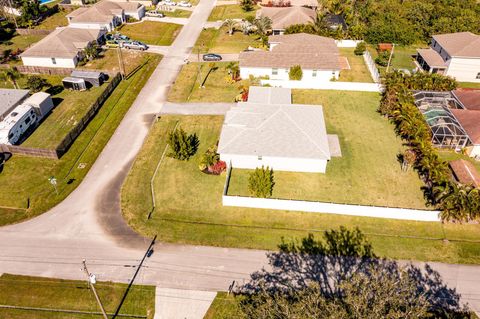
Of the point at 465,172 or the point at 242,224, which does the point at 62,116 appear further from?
the point at 465,172

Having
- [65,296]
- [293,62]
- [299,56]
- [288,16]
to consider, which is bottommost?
[65,296]

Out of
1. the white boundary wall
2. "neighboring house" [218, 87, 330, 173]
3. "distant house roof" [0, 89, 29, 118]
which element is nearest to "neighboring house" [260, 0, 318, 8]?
"neighboring house" [218, 87, 330, 173]

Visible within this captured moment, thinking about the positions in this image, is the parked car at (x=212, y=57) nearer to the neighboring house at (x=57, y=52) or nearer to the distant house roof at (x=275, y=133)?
the neighboring house at (x=57, y=52)

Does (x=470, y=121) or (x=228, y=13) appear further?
(x=228, y=13)

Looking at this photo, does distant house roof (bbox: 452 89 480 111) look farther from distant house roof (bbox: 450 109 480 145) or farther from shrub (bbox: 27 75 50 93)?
shrub (bbox: 27 75 50 93)

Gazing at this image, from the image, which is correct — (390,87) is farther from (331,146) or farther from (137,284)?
(137,284)

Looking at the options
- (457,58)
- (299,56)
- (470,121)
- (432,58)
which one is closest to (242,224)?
(470,121)

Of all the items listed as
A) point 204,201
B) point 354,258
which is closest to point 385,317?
point 354,258
